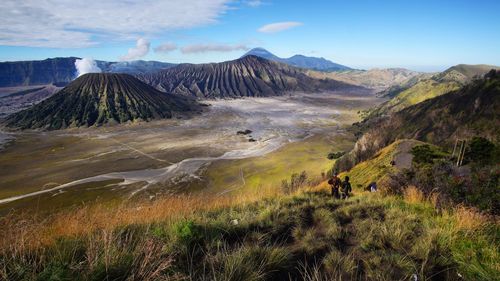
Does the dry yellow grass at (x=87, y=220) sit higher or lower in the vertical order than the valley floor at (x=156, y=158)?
higher

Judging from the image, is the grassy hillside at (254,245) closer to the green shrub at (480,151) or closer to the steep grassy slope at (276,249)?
the steep grassy slope at (276,249)

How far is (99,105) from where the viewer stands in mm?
148750

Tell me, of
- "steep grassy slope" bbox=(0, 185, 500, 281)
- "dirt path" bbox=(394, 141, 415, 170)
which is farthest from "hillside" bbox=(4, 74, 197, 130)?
"steep grassy slope" bbox=(0, 185, 500, 281)

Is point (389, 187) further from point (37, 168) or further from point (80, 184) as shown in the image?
point (37, 168)

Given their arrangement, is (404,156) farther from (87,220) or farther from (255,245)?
(87,220)

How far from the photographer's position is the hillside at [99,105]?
136 meters

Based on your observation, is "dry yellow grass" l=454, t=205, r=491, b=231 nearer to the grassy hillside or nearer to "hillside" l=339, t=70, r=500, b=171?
the grassy hillside

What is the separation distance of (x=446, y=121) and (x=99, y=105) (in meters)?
140

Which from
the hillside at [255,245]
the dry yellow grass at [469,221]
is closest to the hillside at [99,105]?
the hillside at [255,245]

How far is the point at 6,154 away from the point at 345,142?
319ft

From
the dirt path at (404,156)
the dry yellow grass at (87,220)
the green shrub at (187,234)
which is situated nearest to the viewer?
the dry yellow grass at (87,220)

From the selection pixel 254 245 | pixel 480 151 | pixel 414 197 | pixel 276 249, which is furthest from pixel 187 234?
pixel 480 151

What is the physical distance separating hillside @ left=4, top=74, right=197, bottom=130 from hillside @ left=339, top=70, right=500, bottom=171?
106176 mm

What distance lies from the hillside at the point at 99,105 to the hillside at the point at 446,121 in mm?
106176
